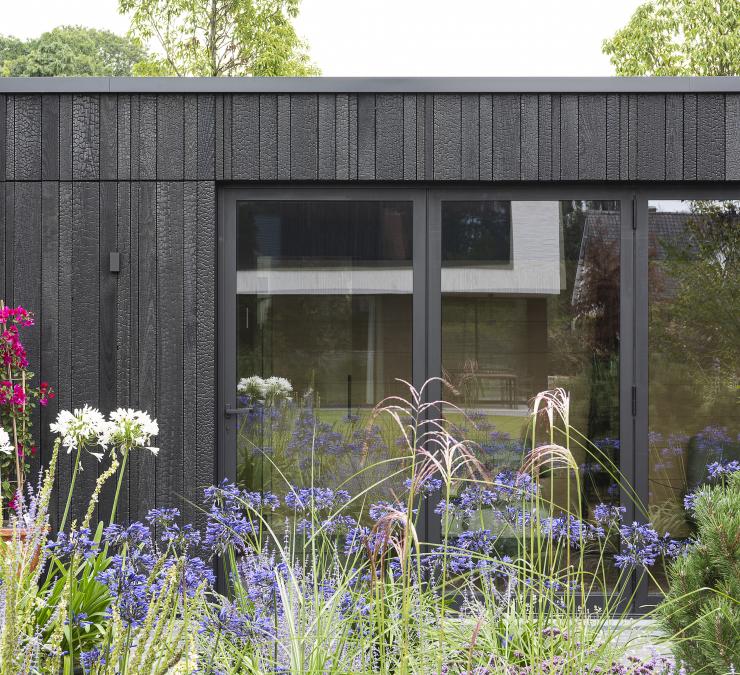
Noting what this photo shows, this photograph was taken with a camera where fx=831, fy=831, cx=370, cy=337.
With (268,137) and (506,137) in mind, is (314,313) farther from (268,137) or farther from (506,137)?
(506,137)

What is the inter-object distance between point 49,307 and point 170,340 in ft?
2.19

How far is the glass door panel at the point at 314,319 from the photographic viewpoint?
14.8ft

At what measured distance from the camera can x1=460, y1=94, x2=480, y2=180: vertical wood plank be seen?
14.6ft

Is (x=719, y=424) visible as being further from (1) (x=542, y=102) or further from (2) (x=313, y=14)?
(2) (x=313, y=14)

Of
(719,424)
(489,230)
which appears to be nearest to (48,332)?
(489,230)

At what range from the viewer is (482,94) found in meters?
4.47

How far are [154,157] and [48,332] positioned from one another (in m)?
1.09

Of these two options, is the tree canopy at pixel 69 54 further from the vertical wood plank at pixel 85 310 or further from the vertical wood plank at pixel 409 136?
the vertical wood plank at pixel 409 136

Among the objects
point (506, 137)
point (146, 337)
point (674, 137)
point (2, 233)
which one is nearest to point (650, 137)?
point (674, 137)

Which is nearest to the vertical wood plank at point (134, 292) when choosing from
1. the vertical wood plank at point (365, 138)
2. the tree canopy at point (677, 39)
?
the vertical wood plank at point (365, 138)

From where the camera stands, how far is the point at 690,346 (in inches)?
180

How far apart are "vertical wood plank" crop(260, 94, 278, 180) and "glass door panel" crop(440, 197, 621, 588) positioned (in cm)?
94

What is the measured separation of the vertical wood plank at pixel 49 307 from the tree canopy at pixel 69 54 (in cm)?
1863

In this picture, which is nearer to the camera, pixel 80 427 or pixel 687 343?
pixel 80 427
